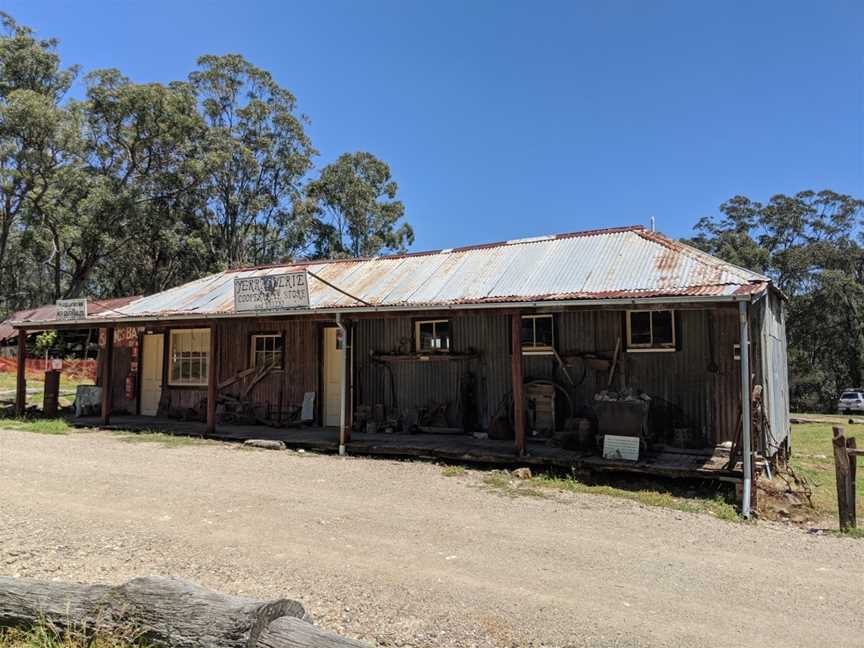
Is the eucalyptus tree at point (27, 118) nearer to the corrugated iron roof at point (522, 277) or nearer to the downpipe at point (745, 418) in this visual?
the corrugated iron roof at point (522, 277)

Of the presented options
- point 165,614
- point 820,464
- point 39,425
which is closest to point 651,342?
point 820,464

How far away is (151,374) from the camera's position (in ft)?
52.3

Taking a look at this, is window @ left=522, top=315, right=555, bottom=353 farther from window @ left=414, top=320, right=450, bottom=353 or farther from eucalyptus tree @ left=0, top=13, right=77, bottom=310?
eucalyptus tree @ left=0, top=13, right=77, bottom=310

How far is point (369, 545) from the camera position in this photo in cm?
557

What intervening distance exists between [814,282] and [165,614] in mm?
40311

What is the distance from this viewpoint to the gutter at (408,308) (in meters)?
7.73

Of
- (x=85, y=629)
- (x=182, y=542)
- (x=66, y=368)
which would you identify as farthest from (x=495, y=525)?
(x=66, y=368)

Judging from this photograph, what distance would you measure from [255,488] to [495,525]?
134 inches

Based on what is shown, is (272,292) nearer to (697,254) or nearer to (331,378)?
(331,378)

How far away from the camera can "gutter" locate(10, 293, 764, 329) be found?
7.73 metres

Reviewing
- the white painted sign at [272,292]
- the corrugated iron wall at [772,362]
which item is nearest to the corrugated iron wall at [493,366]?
the corrugated iron wall at [772,362]

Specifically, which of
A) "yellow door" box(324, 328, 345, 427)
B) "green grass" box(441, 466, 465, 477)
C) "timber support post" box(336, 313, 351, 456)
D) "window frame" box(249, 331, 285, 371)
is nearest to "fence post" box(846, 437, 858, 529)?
"green grass" box(441, 466, 465, 477)

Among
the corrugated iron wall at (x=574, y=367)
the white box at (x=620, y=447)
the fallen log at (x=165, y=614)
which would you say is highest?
the corrugated iron wall at (x=574, y=367)

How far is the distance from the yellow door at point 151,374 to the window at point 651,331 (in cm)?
1177
